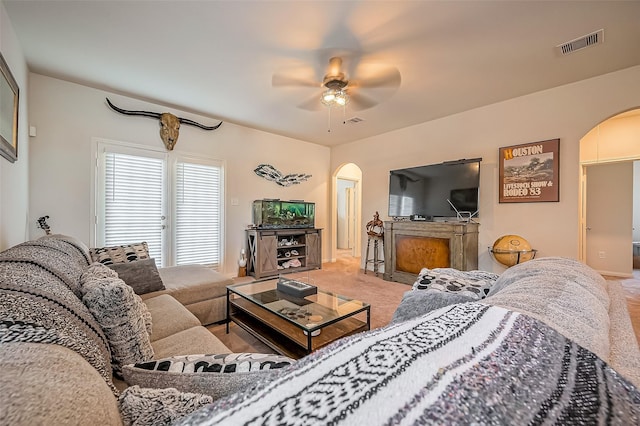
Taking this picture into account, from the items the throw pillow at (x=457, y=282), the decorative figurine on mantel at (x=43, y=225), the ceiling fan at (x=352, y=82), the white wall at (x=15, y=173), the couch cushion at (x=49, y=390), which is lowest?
the throw pillow at (x=457, y=282)

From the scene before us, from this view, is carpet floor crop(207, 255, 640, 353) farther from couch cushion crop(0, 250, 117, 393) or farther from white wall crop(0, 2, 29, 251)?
white wall crop(0, 2, 29, 251)

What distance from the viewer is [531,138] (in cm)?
317

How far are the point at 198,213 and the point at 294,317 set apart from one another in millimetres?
2836

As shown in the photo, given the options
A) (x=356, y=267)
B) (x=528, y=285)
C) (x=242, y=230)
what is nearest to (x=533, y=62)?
(x=528, y=285)

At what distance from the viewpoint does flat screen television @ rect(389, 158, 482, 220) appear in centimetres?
351

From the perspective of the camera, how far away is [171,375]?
681 mm

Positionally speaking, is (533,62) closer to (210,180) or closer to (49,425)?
(49,425)

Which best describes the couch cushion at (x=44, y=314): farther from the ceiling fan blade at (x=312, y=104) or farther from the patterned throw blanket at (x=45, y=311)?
the ceiling fan blade at (x=312, y=104)

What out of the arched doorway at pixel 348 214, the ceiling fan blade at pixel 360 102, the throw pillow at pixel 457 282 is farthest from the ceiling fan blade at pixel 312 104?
the arched doorway at pixel 348 214

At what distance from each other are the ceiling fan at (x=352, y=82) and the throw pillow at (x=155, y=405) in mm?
2548

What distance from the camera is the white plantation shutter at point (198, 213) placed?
12.5 feet

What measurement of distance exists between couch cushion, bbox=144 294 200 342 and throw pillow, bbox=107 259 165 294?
23 centimetres

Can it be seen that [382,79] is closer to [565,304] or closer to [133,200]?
[565,304]

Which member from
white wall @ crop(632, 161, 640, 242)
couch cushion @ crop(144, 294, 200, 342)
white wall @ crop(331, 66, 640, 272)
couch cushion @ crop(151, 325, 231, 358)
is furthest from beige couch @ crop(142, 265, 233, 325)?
white wall @ crop(632, 161, 640, 242)
